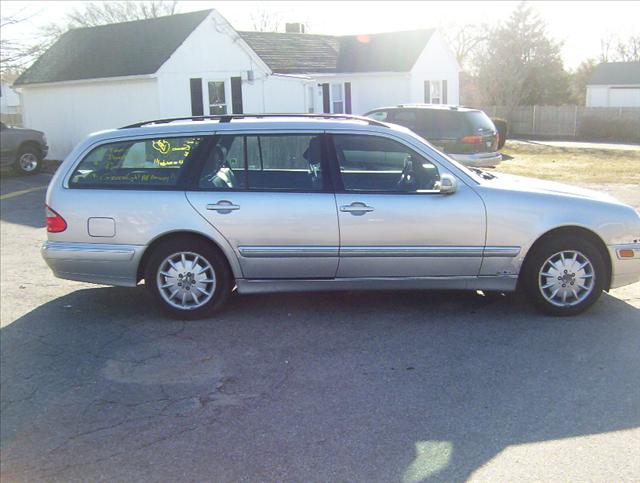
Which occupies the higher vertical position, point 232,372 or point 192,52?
point 192,52

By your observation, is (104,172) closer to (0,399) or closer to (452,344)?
(0,399)

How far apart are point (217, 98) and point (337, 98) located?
9.83m

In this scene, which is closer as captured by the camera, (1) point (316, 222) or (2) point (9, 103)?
(1) point (316, 222)

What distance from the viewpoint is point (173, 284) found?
5.93 metres

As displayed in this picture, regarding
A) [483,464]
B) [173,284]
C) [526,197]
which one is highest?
[526,197]

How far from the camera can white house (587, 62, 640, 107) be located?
4738 cm

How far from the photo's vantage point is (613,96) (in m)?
48.3

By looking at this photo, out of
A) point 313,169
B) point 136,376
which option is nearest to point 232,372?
point 136,376

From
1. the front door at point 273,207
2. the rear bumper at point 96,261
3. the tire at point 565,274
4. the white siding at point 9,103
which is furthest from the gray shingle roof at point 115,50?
the white siding at point 9,103

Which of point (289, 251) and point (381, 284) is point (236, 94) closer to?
point (289, 251)

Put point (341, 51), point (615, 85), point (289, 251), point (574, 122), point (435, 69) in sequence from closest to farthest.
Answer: point (289, 251)
point (435, 69)
point (341, 51)
point (574, 122)
point (615, 85)

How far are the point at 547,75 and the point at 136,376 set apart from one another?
44.0 m

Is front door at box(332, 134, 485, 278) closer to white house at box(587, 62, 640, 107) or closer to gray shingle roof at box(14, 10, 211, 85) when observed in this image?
gray shingle roof at box(14, 10, 211, 85)

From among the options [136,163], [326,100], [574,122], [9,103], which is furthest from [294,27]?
[136,163]
